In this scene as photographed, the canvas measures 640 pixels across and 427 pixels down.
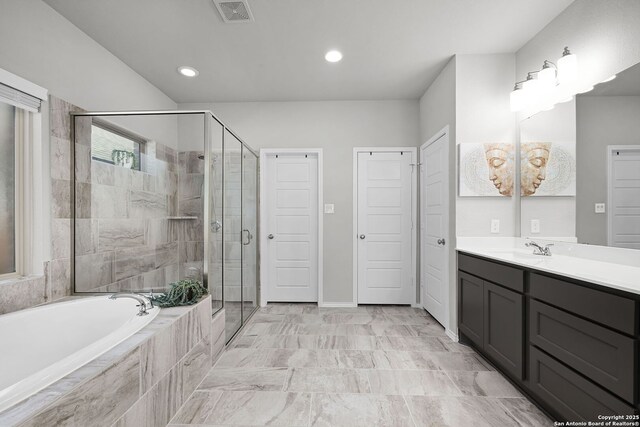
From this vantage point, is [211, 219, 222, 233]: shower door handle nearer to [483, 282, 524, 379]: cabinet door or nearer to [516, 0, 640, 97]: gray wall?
[483, 282, 524, 379]: cabinet door

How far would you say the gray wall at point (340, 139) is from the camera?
3625 mm

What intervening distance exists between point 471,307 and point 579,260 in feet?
2.66

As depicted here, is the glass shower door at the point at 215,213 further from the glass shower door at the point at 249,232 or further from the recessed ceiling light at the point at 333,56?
the recessed ceiling light at the point at 333,56

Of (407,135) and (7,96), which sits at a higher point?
(407,135)

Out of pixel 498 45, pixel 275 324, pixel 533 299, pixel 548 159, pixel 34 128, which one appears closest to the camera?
pixel 533 299

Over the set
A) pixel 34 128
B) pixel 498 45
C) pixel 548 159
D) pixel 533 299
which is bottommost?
pixel 533 299

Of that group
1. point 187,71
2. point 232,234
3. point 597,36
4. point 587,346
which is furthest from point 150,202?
point 597,36

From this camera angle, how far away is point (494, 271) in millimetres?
2031

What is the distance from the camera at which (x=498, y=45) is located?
2.44 meters

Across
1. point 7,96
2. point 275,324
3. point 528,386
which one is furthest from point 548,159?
point 7,96

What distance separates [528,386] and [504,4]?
2521 millimetres

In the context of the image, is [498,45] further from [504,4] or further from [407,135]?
[407,135]

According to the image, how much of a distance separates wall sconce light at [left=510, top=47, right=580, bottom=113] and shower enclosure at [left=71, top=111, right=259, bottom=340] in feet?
8.29

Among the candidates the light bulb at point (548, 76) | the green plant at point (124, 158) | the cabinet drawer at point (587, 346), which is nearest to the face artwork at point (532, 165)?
the light bulb at point (548, 76)
